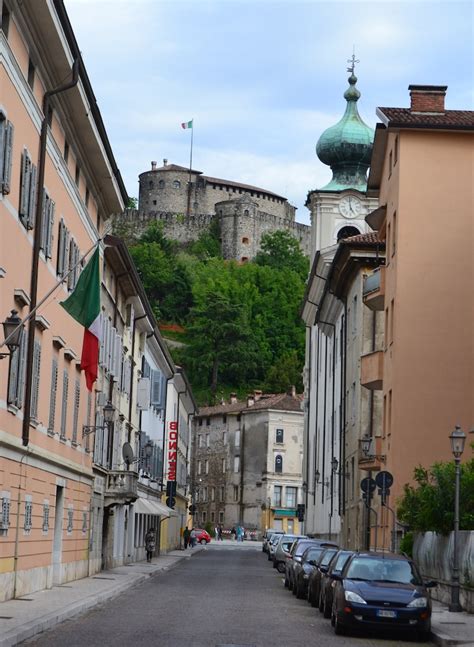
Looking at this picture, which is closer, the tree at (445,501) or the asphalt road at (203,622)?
the asphalt road at (203,622)

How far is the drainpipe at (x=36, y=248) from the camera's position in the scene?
76.7 ft

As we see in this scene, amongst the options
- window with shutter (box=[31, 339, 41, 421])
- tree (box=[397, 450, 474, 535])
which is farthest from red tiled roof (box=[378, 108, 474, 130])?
window with shutter (box=[31, 339, 41, 421])

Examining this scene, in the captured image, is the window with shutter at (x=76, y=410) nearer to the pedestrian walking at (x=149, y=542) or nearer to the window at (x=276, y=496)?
the pedestrian walking at (x=149, y=542)

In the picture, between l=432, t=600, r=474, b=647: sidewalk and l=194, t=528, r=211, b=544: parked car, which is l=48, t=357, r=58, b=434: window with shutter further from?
→ l=194, t=528, r=211, b=544: parked car

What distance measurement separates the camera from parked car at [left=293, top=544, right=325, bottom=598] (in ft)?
93.9

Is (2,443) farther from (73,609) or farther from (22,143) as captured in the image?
(22,143)

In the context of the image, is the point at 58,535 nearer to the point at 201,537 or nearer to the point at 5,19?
the point at 5,19

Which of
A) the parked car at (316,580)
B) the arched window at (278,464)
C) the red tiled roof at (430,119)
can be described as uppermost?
the red tiled roof at (430,119)

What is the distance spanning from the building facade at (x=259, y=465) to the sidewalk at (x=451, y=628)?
79.9m

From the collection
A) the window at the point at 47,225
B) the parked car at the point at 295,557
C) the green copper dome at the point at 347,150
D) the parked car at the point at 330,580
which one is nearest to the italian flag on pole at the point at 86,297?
the window at the point at 47,225

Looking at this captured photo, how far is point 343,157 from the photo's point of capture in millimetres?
79188

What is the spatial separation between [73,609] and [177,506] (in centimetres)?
5552

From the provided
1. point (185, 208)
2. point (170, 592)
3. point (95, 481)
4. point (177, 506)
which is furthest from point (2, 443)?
point (185, 208)

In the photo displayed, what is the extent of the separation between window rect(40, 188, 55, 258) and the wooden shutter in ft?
15.1
